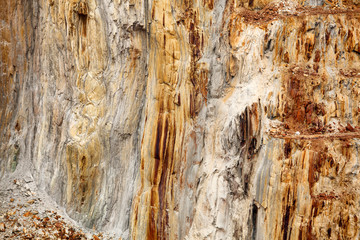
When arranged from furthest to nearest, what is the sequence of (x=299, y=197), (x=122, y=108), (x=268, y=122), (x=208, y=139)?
1. (x=122, y=108)
2. (x=208, y=139)
3. (x=268, y=122)
4. (x=299, y=197)

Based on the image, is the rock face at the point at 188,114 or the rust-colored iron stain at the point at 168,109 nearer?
the rock face at the point at 188,114

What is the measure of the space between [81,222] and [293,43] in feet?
34.0

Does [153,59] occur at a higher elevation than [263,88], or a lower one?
higher

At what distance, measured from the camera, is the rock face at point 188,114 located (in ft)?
32.4

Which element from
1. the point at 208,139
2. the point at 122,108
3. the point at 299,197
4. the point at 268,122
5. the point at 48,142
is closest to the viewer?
the point at 299,197

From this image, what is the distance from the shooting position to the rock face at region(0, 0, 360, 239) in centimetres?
988

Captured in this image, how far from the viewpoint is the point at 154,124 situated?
12406 millimetres

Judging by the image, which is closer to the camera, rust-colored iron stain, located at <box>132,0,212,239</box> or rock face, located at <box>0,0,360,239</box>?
rock face, located at <box>0,0,360,239</box>

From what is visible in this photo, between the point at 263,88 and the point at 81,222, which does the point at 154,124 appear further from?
the point at 81,222

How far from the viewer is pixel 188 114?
40.1 feet

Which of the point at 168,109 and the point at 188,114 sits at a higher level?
the point at 168,109

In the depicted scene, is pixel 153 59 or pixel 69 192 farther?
pixel 69 192

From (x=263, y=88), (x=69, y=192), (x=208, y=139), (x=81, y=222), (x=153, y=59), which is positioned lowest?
(x=81, y=222)

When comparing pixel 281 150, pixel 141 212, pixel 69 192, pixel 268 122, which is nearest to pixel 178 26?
pixel 268 122
